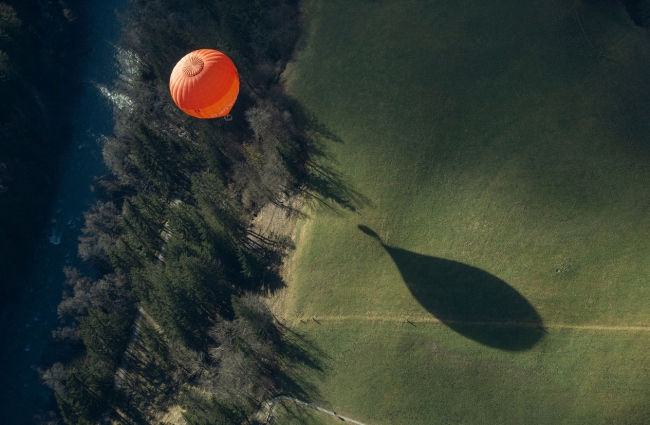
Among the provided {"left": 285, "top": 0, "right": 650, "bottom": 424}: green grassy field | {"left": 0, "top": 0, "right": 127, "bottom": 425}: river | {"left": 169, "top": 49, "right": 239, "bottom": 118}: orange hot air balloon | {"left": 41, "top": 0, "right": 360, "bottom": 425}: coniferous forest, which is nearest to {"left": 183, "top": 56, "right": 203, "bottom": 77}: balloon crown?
{"left": 169, "top": 49, "right": 239, "bottom": 118}: orange hot air balloon

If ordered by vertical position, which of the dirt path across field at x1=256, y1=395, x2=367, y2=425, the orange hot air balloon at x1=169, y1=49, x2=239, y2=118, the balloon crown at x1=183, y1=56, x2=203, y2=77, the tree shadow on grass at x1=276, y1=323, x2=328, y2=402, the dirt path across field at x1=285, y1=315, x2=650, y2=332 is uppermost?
the balloon crown at x1=183, y1=56, x2=203, y2=77

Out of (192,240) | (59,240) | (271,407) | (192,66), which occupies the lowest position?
(271,407)

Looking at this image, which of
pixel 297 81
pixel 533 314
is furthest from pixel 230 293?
pixel 533 314

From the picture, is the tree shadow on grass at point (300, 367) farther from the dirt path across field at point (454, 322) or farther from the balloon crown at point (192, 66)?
the balloon crown at point (192, 66)

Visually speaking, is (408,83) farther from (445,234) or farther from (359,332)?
(359,332)

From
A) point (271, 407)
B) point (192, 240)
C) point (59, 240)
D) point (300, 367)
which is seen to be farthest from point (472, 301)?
point (59, 240)

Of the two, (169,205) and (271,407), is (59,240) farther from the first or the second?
(271,407)

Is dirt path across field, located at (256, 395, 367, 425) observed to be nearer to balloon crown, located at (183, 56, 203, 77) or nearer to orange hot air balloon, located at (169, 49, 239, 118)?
orange hot air balloon, located at (169, 49, 239, 118)
